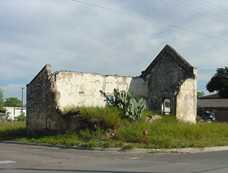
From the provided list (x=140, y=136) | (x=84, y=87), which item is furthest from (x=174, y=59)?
(x=140, y=136)

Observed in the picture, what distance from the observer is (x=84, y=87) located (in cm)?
3647

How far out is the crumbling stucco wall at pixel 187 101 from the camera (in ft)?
127

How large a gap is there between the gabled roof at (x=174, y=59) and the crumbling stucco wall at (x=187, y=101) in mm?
1072

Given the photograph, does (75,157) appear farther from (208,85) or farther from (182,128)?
(208,85)

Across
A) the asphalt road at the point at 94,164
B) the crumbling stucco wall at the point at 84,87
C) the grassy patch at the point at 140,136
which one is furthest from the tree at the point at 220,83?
the asphalt road at the point at 94,164

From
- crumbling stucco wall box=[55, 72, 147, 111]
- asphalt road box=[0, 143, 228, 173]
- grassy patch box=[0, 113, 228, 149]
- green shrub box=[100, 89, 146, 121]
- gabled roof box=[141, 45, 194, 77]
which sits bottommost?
asphalt road box=[0, 143, 228, 173]

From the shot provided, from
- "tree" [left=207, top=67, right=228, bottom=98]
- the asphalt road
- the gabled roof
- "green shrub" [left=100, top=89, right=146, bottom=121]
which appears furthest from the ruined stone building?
"tree" [left=207, top=67, right=228, bottom=98]

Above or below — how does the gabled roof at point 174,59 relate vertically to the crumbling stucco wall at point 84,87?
above

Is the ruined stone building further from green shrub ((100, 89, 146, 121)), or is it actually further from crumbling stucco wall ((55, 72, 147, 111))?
green shrub ((100, 89, 146, 121))

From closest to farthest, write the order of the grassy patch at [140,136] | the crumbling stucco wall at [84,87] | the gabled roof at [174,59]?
1. the grassy patch at [140,136]
2. the crumbling stucco wall at [84,87]
3. the gabled roof at [174,59]

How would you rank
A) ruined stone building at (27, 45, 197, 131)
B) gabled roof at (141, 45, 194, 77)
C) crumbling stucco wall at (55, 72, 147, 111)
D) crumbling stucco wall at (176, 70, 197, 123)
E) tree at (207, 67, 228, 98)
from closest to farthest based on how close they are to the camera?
1. ruined stone building at (27, 45, 197, 131)
2. crumbling stucco wall at (55, 72, 147, 111)
3. gabled roof at (141, 45, 194, 77)
4. crumbling stucco wall at (176, 70, 197, 123)
5. tree at (207, 67, 228, 98)

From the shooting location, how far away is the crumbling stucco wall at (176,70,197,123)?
3869 cm

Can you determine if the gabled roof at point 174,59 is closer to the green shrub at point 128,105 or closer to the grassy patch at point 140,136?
the grassy patch at point 140,136

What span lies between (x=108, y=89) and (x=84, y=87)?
2306 millimetres
